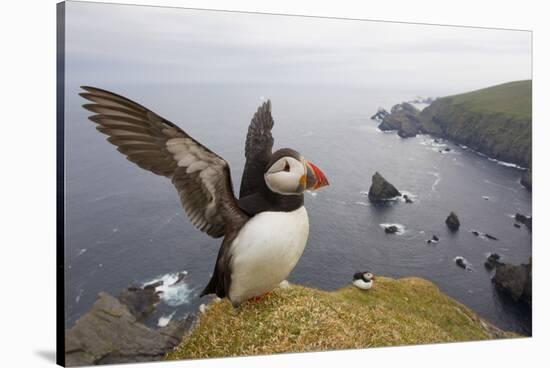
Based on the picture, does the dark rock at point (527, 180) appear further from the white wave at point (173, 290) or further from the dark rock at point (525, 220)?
the white wave at point (173, 290)

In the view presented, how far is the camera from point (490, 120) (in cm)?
869

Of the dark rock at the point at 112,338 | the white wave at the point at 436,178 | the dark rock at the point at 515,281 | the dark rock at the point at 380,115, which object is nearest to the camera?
the dark rock at the point at 112,338

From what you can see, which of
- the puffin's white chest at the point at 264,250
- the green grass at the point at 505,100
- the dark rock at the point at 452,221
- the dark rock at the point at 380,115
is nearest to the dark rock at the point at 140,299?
the puffin's white chest at the point at 264,250

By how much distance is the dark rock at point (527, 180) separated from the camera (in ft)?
29.2

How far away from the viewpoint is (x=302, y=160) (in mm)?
7125

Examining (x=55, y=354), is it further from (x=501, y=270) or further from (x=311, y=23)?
(x=501, y=270)

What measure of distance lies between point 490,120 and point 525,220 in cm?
150

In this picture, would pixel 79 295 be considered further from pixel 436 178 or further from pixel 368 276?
pixel 436 178

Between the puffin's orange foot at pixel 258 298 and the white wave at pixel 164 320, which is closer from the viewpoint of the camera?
the white wave at pixel 164 320

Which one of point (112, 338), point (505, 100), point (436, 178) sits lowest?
point (112, 338)

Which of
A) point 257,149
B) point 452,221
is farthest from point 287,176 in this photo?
point 452,221

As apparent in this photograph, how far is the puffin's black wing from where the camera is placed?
7105 millimetres

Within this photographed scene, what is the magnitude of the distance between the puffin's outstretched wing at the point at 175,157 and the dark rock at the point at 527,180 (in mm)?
4324

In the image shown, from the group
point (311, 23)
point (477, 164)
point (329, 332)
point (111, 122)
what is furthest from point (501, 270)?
point (111, 122)
